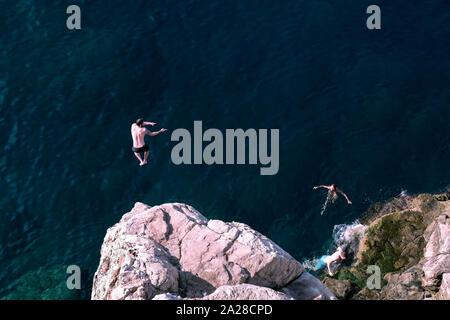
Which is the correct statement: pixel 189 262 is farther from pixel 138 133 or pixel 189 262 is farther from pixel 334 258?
pixel 334 258

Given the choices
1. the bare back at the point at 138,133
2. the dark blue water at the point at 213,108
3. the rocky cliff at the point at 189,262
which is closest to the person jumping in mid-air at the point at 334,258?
the dark blue water at the point at 213,108

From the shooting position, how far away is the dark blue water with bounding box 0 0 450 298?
4338cm

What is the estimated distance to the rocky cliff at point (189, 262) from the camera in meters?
28.8

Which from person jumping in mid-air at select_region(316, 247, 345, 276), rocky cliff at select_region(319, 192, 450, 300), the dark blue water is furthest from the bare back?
rocky cliff at select_region(319, 192, 450, 300)

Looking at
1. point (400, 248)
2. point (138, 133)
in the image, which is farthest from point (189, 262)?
point (400, 248)

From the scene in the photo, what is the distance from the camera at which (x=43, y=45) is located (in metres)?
49.5

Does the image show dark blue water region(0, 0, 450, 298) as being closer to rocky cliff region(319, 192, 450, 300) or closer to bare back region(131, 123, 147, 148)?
rocky cliff region(319, 192, 450, 300)

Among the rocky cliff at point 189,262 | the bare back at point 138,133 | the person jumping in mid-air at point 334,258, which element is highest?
the bare back at point 138,133

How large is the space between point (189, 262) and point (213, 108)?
58.0ft

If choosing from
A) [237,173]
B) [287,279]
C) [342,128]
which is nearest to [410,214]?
[342,128]

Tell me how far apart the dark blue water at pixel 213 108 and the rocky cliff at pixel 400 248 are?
1607 mm

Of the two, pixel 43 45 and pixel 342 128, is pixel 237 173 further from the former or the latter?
pixel 43 45

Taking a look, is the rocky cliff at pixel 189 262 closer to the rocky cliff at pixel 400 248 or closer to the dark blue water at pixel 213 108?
the rocky cliff at pixel 400 248

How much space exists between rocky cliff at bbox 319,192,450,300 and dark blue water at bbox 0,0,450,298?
5.27 ft
